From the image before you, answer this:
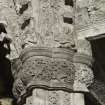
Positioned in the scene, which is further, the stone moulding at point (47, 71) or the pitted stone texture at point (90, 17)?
the pitted stone texture at point (90, 17)

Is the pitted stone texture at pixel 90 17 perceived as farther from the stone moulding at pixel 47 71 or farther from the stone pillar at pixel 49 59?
the stone moulding at pixel 47 71

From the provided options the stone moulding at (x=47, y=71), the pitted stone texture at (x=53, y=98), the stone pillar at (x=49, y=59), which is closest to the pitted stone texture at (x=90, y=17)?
the stone pillar at (x=49, y=59)

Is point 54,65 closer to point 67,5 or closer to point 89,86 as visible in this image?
point 89,86

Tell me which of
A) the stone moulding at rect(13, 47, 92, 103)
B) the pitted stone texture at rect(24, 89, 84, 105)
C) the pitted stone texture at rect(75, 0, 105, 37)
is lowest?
the pitted stone texture at rect(24, 89, 84, 105)

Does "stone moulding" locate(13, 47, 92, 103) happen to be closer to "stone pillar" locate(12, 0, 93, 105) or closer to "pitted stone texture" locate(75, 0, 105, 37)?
"stone pillar" locate(12, 0, 93, 105)

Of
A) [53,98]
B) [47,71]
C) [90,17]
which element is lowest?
[53,98]

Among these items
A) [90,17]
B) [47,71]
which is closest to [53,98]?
[47,71]

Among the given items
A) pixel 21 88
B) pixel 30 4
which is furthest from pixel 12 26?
pixel 21 88

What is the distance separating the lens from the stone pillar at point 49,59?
311 cm

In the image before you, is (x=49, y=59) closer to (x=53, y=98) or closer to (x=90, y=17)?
(x=53, y=98)

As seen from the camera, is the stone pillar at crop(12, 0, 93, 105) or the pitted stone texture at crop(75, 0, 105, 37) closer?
the stone pillar at crop(12, 0, 93, 105)

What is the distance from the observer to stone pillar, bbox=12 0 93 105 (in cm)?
311

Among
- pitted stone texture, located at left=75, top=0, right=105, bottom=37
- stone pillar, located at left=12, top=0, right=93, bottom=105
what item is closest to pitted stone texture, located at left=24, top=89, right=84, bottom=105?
stone pillar, located at left=12, top=0, right=93, bottom=105

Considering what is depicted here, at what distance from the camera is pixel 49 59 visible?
3170 mm
